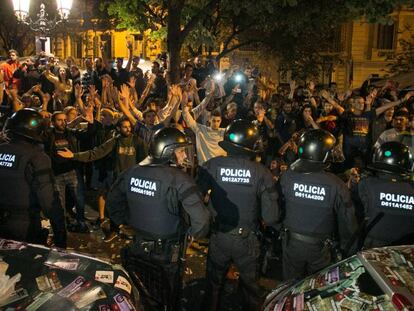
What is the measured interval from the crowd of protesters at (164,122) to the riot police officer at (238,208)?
156cm

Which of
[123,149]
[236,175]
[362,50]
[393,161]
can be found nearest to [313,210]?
[236,175]

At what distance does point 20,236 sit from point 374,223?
352 centimetres

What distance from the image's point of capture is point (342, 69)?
39.4 meters

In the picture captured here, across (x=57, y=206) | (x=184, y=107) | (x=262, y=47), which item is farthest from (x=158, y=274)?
(x=262, y=47)

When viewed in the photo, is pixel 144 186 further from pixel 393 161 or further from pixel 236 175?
pixel 393 161

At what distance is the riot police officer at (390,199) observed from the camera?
14.3 ft

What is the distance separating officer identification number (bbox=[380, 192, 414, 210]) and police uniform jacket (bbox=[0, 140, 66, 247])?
10.6 feet

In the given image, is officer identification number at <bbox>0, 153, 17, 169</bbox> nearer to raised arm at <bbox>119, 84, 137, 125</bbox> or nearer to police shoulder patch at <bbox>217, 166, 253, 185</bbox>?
→ police shoulder patch at <bbox>217, 166, 253, 185</bbox>

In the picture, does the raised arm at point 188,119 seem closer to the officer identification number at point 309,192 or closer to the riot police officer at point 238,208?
the riot police officer at point 238,208

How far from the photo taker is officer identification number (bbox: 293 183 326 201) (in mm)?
4387

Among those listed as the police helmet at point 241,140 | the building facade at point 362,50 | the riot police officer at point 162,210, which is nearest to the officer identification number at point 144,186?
the riot police officer at point 162,210

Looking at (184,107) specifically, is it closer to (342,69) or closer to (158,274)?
(158,274)

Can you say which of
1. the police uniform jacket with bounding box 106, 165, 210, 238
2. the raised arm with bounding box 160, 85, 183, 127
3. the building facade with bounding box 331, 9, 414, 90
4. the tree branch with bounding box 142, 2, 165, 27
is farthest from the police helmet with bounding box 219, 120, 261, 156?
the building facade with bounding box 331, 9, 414, 90

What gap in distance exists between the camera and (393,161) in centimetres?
454
